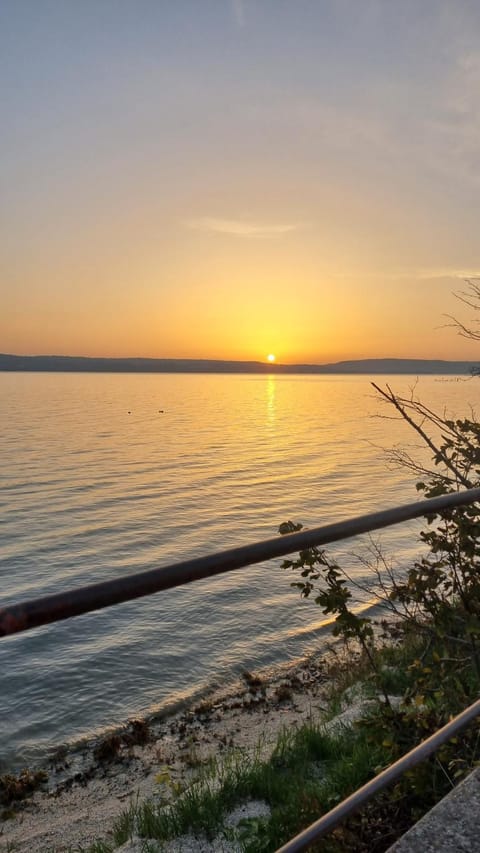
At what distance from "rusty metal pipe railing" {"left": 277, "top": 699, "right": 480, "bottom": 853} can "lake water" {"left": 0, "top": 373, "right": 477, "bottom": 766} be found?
681 centimetres

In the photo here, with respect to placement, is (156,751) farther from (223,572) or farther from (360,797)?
(223,572)

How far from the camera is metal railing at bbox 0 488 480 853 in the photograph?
1.21m

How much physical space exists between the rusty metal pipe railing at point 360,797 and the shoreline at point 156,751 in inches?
210

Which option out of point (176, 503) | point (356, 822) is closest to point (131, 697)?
point (356, 822)

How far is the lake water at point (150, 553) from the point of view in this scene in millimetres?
10211

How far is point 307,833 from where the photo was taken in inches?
61.9

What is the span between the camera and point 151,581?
4.38 feet

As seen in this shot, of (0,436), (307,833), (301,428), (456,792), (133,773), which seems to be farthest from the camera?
(301,428)

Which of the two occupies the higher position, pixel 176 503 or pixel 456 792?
pixel 456 792

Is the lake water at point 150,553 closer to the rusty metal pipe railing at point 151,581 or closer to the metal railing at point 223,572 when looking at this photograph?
the metal railing at point 223,572

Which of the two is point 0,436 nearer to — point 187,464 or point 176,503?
point 187,464

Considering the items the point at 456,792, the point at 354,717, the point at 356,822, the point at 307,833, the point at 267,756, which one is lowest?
the point at 267,756

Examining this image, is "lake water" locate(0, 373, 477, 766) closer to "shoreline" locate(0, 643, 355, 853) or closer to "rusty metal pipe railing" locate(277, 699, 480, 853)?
"shoreline" locate(0, 643, 355, 853)

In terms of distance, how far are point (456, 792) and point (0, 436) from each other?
154 feet
